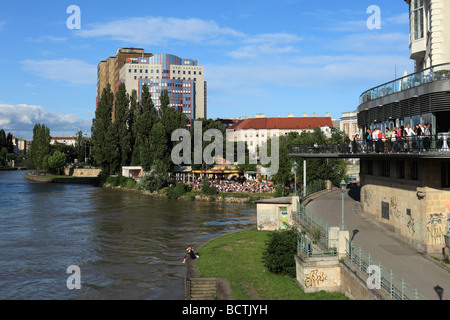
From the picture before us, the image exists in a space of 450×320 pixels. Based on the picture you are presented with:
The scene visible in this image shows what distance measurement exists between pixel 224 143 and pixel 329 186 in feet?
182

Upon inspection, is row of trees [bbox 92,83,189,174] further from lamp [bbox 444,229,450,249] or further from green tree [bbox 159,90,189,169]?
lamp [bbox 444,229,450,249]

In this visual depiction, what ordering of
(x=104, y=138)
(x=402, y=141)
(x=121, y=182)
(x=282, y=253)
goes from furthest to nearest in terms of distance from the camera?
(x=104, y=138) < (x=121, y=182) < (x=282, y=253) < (x=402, y=141)

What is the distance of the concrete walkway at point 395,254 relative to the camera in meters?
17.5

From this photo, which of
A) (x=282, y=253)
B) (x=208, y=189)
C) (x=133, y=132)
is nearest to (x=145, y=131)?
(x=133, y=132)

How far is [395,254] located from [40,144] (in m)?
130

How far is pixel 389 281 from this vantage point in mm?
16703

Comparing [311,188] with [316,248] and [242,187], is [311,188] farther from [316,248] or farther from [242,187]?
[242,187]

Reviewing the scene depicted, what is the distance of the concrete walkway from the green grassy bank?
2.97m

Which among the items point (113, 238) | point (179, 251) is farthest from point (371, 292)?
point (113, 238)

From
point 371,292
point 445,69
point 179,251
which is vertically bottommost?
point 179,251

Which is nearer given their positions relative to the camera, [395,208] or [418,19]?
[395,208]

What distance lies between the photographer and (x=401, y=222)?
989 inches

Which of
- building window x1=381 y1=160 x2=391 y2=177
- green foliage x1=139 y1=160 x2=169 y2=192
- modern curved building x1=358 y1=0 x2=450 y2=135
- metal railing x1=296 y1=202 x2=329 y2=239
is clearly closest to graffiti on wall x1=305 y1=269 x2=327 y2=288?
metal railing x1=296 y1=202 x2=329 y2=239
